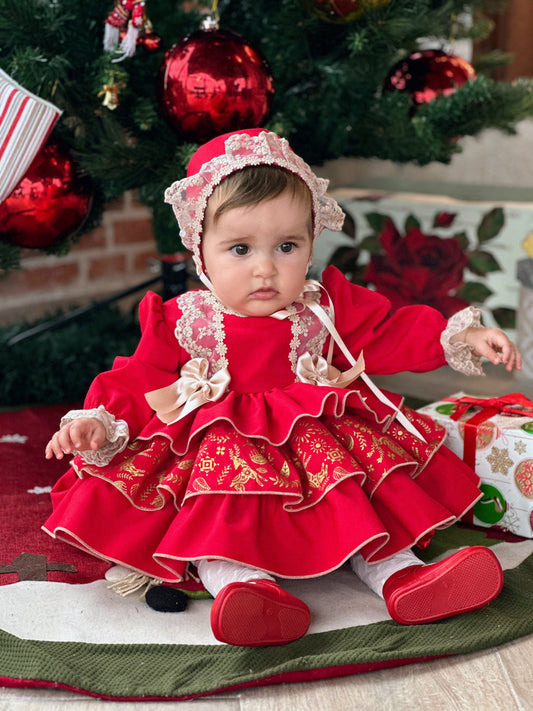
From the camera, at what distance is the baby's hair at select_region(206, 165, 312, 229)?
40.6 inches

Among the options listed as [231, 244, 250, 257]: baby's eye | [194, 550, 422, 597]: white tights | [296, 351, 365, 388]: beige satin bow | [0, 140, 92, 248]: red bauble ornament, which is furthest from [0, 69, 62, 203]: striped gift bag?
[194, 550, 422, 597]: white tights

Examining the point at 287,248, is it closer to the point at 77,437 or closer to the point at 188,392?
the point at 188,392

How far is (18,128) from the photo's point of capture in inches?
48.9

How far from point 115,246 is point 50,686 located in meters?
1.58

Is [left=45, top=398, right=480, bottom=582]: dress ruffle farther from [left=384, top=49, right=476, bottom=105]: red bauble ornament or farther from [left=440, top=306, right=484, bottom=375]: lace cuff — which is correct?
[left=384, top=49, right=476, bottom=105]: red bauble ornament

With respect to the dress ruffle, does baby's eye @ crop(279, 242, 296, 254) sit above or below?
above

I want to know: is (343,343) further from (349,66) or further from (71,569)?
(349,66)

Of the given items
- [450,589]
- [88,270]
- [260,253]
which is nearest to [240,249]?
[260,253]

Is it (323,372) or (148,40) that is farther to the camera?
(148,40)

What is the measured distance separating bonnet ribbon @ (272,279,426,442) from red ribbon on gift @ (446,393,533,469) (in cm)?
10

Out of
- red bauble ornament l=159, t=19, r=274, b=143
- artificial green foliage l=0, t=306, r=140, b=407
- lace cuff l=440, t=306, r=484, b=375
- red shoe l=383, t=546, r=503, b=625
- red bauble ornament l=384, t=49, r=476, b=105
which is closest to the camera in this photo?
red shoe l=383, t=546, r=503, b=625

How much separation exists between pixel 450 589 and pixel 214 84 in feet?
2.60

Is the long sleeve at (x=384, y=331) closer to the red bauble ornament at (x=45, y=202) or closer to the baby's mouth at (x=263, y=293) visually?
the baby's mouth at (x=263, y=293)

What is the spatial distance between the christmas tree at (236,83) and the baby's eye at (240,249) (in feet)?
1.05
